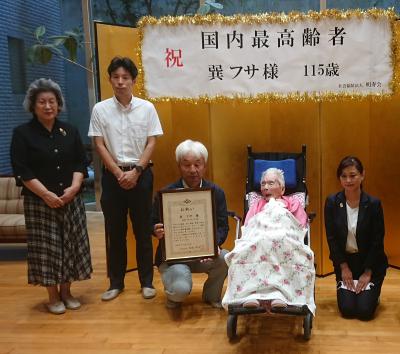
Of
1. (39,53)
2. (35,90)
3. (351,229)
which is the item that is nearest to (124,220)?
(35,90)

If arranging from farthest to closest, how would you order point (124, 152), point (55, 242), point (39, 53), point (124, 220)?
point (39, 53) < point (124, 220) < point (124, 152) < point (55, 242)

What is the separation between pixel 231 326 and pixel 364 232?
103 cm

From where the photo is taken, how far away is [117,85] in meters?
3.20

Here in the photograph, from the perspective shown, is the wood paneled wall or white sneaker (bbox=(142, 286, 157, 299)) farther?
the wood paneled wall

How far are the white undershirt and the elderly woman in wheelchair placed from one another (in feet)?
1.17

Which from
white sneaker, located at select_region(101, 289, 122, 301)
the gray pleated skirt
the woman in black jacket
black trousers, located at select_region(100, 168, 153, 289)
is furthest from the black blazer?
the gray pleated skirt

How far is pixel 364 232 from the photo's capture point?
120 inches

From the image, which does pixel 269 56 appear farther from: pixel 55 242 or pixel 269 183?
pixel 55 242

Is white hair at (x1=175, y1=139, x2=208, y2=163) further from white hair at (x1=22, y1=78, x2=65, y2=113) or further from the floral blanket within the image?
white hair at (x1=22, y1=78, x2=65, y2=113)

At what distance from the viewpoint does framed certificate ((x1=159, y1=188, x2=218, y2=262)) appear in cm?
305

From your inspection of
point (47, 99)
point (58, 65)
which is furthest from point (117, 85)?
point (58, 65)

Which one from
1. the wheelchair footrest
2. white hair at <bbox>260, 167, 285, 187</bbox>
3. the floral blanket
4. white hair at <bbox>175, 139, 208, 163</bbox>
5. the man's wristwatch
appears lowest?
the wheelchair footrest

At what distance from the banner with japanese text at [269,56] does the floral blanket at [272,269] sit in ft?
4.00

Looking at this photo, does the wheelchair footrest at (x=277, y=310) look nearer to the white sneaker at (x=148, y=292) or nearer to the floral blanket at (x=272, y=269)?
the floral blanket at (x=272, y=269)
